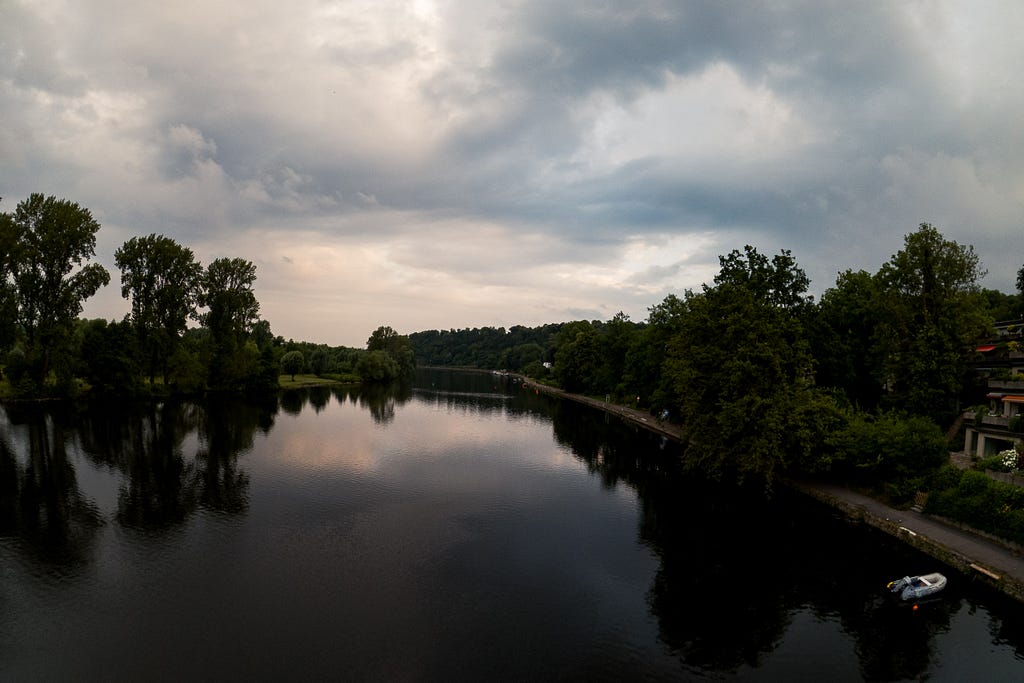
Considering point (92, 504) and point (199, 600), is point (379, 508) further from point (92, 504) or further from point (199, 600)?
point (92, 504)

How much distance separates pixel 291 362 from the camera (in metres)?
130

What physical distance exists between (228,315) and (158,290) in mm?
13215

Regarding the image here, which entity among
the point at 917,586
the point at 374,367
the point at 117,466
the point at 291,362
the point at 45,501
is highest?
the point at 291,362

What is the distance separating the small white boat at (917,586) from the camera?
904 inches

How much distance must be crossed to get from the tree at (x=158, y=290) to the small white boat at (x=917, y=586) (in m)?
88.3

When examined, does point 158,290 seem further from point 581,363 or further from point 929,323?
point 929,323

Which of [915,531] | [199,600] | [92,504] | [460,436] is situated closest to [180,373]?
[460,436]

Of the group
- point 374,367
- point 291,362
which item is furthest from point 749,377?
point 291,362

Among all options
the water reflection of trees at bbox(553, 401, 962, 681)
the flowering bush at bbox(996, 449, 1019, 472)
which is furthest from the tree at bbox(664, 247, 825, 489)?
the flowering bush at bbox(996, 449, 1019, 472)

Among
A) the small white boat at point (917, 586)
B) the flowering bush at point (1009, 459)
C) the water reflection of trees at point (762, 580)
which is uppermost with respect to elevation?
the flowering bush at point (1009, 459)

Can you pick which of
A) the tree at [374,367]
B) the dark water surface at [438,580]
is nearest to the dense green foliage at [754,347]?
the dark water surface at [438,580]

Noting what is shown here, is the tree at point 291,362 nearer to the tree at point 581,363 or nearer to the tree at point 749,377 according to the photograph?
the tree at point 581,363

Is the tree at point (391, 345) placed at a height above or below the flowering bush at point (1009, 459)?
above

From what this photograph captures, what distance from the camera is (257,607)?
2094cm
